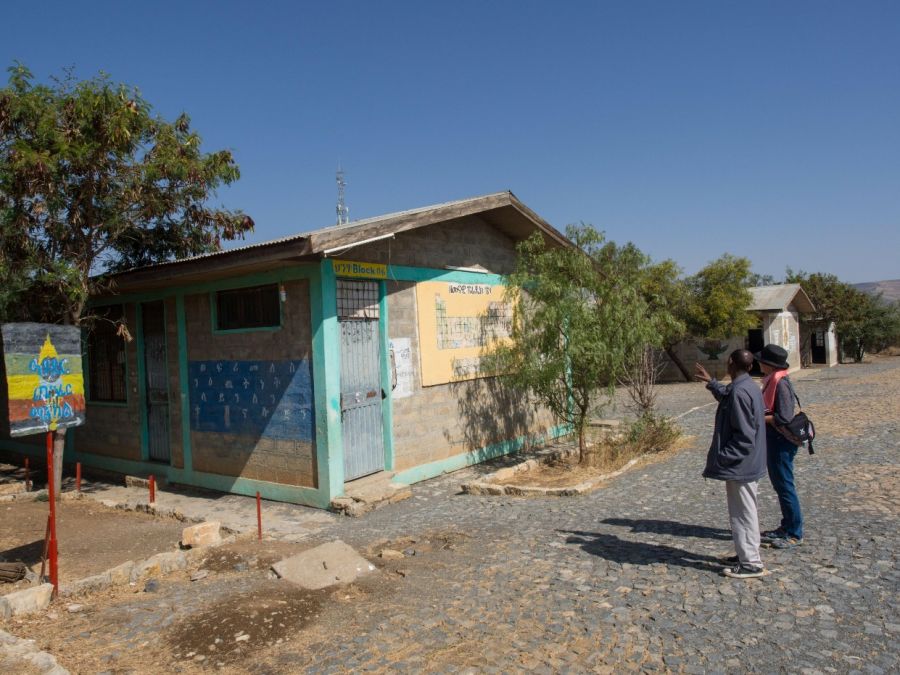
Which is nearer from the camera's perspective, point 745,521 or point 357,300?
point 745,521

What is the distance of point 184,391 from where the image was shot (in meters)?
9.98

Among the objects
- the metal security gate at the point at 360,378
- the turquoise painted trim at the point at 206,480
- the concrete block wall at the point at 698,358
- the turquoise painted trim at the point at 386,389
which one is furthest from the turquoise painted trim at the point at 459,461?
the concrete block wall at the point at 698,358

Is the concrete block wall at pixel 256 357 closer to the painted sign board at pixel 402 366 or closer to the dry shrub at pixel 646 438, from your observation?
the painted sign board at pixel 402 366

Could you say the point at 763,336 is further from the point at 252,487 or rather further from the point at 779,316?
the point at 252,487

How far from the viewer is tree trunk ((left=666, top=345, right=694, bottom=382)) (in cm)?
2773

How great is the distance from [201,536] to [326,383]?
90.0 inches

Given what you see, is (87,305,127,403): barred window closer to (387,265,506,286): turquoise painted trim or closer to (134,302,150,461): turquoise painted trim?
(134,302,150,461): turquoise painted trim

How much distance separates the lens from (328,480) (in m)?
8.10

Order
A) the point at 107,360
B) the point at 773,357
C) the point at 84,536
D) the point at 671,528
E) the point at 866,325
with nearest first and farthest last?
the point at 773,357 < the point at 671,528 < the point at 84,536 < the point at 107,360 < the point at 866,325

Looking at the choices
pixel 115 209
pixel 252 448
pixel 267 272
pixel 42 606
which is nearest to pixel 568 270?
pixel 267 272

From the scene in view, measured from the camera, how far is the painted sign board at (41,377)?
5.44 m

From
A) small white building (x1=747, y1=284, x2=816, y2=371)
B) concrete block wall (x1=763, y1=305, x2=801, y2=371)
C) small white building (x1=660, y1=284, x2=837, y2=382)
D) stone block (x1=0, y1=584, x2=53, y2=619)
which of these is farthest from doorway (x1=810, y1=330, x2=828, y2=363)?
stone block (x1=0, y1=584, x2=53, y2=619)

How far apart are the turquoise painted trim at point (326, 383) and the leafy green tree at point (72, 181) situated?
3.50 m

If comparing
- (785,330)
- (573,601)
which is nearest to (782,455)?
(573,601)
